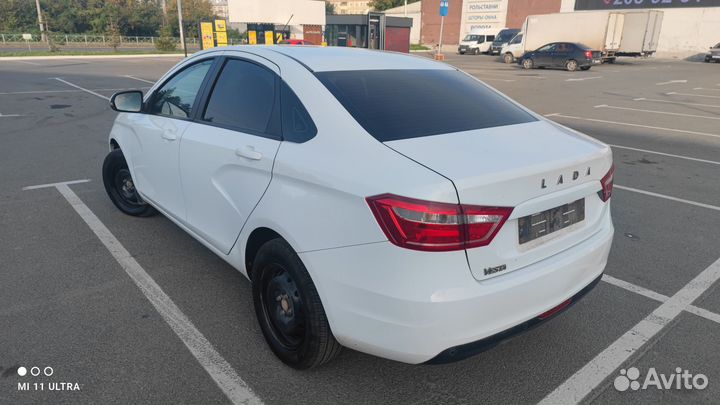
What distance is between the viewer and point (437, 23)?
6156 cm

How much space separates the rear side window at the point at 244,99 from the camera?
2828 millimetres

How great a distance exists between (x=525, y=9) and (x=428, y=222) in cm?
5662

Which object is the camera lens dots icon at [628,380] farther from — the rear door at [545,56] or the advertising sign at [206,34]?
the advertising sign at [206,34]

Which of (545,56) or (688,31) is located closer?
(545,56)

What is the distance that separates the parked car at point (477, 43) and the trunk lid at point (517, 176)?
159ft

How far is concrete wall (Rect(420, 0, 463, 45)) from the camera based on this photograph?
5922 cm

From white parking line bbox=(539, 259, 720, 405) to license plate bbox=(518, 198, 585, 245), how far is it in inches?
35.2

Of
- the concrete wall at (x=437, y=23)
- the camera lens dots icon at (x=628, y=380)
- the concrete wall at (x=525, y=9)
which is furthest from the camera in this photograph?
the concrete wall at (x=437, y=23)

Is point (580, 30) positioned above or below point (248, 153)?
above

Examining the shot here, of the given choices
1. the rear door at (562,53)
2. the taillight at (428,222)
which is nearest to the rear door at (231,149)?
the taillight at (428,222)

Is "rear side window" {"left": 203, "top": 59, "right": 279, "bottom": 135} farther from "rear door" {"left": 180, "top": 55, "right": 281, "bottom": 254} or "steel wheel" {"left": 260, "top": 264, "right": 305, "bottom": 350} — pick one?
"steel wheel" {"left": 260, "top": 264, "right": 305, "bottom": 350}

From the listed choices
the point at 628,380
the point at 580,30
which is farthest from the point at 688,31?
the point at 628,380

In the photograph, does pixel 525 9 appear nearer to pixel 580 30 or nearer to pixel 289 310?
pixel 580 30

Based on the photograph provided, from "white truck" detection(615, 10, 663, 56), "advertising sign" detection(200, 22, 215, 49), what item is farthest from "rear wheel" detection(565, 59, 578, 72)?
"advertising sign" detection(200, 22, 215, 49)
